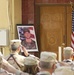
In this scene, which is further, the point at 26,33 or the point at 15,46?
the point at 26,33

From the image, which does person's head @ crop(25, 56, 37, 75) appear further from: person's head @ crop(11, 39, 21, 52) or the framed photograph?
the framed photograph

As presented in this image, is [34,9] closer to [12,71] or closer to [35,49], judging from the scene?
[35,49]

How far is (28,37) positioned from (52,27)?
2.42ft

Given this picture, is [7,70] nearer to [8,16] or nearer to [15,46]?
[15,46]

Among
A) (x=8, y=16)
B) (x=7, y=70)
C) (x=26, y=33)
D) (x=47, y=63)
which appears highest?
(x=8, y=16)

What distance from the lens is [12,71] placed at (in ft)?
13.9

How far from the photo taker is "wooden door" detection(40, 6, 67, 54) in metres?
8.77

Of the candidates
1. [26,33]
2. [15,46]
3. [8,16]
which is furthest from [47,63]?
[26,33]

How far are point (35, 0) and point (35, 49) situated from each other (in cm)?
129

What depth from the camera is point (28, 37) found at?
8.55 meters

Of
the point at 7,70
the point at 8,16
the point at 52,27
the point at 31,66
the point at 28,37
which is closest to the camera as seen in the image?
the point at 31,66

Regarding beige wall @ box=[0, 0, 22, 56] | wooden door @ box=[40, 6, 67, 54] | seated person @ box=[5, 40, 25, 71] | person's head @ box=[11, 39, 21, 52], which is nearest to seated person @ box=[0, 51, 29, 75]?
seated person @ box=[5, 40, 25, 71]

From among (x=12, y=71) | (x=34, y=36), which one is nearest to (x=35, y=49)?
(x=34, y=36)

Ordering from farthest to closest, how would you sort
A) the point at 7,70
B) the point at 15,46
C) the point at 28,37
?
the point at 28,37 < the point at 15,46 < the point at 7,70
